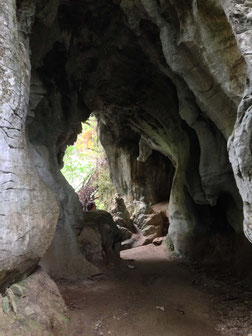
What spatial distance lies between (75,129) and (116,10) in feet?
15.9

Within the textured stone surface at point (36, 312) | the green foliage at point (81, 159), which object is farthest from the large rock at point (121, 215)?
the textured stone surface at point (36, 312)

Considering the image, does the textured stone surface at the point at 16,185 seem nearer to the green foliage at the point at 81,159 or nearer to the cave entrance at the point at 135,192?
→ the cave entrance at the point at 135,192

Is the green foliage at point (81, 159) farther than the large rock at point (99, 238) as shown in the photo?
Yes

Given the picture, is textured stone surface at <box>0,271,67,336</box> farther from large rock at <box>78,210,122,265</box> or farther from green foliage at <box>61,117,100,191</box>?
green foliage at <box>61,117,100,191</box>

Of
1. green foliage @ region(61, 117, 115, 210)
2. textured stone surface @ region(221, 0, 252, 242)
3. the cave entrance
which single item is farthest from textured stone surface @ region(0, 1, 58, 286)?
green foliage @ region(61, 117, 115, 210)

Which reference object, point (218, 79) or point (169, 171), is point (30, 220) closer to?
point (218, 79)

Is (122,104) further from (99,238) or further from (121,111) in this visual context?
(99,238)

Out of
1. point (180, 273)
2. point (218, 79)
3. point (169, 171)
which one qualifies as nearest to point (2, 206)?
point (218, 79)

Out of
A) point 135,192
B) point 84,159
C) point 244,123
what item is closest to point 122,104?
point 135,192

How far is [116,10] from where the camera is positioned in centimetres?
791

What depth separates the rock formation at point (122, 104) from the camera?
3.96m

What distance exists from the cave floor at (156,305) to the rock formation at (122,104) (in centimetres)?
111

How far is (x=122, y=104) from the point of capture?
1180cm

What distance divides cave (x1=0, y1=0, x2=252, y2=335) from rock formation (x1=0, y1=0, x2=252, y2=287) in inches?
1.1
